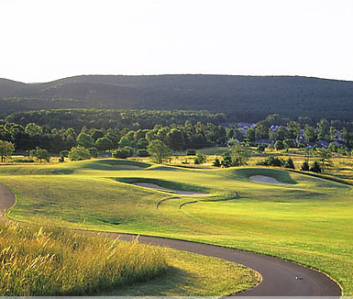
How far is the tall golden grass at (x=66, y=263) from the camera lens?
35.0 ft

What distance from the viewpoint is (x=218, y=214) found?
27.5 m

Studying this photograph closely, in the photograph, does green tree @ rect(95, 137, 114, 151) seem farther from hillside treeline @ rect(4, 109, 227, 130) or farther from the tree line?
hillside treeline @ rect(4, 109, 227, 130)

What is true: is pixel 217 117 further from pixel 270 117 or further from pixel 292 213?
pixel 292 213

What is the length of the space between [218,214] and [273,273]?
44.9 feet

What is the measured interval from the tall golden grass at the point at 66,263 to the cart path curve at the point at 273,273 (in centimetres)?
279

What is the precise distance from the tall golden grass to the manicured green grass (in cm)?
539

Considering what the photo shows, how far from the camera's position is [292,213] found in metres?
30.5

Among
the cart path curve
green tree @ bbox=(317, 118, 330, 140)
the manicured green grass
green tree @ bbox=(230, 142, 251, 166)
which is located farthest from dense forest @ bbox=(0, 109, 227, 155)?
the cart path curve

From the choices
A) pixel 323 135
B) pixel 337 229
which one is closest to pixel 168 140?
pixel 323 135

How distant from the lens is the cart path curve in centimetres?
1202

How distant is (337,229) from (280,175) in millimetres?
30210

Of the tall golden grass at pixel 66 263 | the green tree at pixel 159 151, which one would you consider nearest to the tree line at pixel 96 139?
the green tree at pixel 159 151

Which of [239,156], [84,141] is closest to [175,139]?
[84,141]

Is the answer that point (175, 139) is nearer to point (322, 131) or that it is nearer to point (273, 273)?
point (322, 131)
